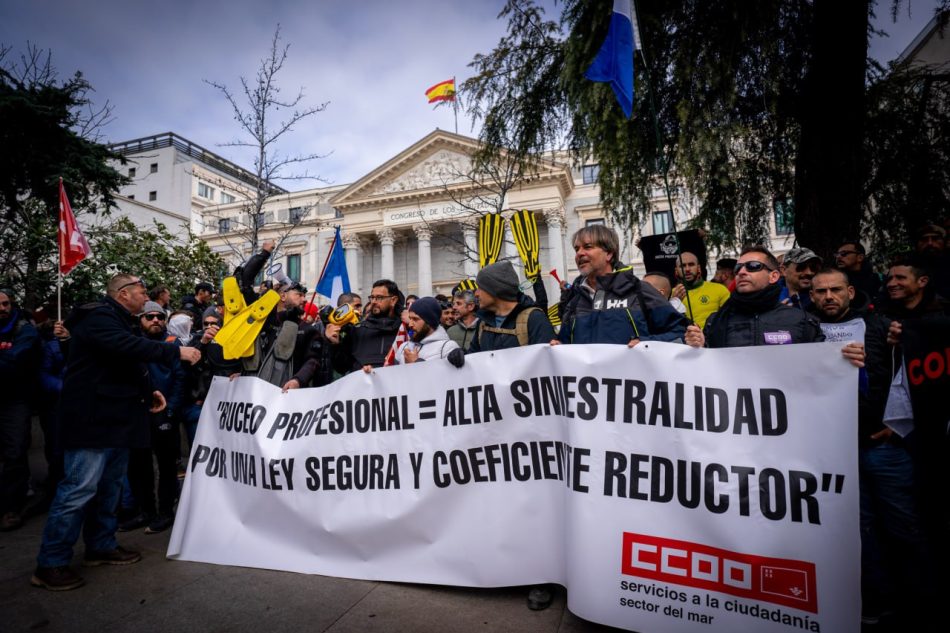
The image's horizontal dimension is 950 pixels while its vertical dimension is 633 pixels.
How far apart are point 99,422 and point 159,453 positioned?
149 cm

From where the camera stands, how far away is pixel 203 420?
3959mm

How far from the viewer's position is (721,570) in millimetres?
2244

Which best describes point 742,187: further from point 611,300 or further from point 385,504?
point 385,504

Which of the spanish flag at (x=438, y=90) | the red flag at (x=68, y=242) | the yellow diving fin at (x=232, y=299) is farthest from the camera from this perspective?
the spanish flag at (x=438, y=90)

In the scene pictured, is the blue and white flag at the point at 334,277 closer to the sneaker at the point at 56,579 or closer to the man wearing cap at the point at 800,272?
the sneaker at the point at 56,579

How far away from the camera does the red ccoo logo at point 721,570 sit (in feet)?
6.92

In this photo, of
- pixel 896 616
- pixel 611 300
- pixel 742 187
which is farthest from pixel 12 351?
pixel 742 187

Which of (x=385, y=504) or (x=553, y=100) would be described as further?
(x=553, y=100)

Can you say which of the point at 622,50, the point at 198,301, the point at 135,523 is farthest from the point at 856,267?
the point at 198,301

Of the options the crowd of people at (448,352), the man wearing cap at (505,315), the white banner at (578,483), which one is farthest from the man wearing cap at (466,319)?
the white banner at (578,483)

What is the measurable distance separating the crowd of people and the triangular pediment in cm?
3471

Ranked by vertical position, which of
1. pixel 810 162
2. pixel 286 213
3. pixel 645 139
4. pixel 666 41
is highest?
pixel 286 213

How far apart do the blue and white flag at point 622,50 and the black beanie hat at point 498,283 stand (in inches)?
66.2

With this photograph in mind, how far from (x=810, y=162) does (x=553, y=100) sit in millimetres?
3591
